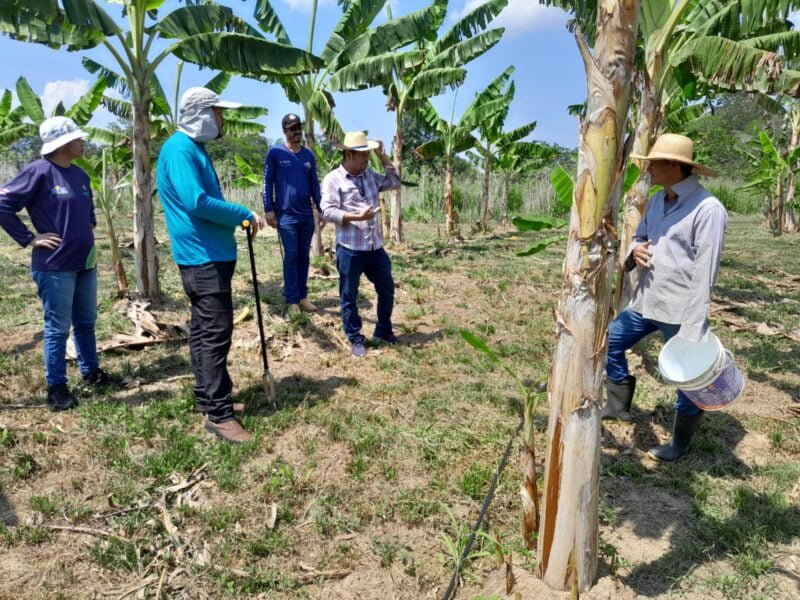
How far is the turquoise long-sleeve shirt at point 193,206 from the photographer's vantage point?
3.35 metres

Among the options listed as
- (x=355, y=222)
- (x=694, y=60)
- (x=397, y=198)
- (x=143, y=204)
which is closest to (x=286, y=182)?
(x=355, y=222)

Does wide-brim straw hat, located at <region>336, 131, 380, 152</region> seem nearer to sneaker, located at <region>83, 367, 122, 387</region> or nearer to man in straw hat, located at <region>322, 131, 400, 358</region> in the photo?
man in straw hat, located at <region>322, 131, 400, 358</region>

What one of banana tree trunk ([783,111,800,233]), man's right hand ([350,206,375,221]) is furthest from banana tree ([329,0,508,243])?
banana tree trunk ([783,111,800,233])

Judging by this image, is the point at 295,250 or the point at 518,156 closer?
the point at 295,250

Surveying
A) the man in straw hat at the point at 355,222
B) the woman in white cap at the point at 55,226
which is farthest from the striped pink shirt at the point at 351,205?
the woman in white cap at the point at 55,226

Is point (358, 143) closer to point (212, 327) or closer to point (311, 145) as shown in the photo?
point (212, 327)

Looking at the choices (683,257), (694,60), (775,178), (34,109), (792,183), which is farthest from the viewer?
(792,183)

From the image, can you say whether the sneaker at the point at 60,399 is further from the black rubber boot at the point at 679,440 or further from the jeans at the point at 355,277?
the black rubber boot at the point at 679,440

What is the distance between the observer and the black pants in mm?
3529

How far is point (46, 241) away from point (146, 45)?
333 cm

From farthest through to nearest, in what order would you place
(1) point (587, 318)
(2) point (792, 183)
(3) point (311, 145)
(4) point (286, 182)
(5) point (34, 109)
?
(2) point (792, 183) → (3) point (311, 145) → (5) point (34, 109) → (4) point (286, 182) → (1) point (587, 318)

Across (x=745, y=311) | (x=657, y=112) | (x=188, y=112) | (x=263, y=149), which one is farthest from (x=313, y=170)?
(x=263, y=149)

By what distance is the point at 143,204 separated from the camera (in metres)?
6.23

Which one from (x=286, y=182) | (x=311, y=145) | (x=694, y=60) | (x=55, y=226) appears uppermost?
(x=694, y=60)
